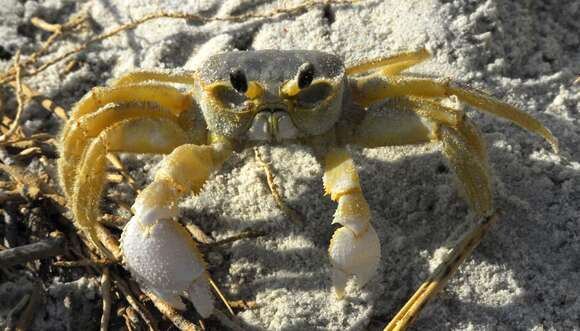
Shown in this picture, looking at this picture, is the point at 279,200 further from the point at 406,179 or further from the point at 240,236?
the point at 406,179

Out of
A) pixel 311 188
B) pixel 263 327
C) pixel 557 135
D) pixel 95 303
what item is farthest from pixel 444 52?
pixel 95 303

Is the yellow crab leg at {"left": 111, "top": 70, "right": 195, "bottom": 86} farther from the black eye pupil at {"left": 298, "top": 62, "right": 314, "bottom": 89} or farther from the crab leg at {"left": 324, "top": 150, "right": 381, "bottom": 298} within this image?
the crab leg at {"left": 324, "top": 150, "right": 381, "bottom": 298}

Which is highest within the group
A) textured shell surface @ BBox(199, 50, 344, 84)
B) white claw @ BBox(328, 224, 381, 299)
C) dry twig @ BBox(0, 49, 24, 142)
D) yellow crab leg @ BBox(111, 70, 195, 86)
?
textured shell surface @ BBox(199, 50, 344, 84)

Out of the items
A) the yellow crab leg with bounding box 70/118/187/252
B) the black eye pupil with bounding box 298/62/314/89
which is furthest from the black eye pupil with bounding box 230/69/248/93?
the yellow crab leg with bounding box 70/118/187/252

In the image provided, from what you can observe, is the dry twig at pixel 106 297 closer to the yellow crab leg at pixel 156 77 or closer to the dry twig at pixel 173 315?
the dry twig at pixel 173 315

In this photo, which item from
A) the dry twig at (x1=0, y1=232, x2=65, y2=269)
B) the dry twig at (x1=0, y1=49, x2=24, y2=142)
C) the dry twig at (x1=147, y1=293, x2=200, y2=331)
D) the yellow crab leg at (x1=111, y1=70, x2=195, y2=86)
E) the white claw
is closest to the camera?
the white claw

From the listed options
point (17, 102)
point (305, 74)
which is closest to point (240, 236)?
point (305, 74)

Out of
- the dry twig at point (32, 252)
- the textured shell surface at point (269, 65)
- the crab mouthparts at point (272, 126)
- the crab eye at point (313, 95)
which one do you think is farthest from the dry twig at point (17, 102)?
the crab eye at point (313, 95)
